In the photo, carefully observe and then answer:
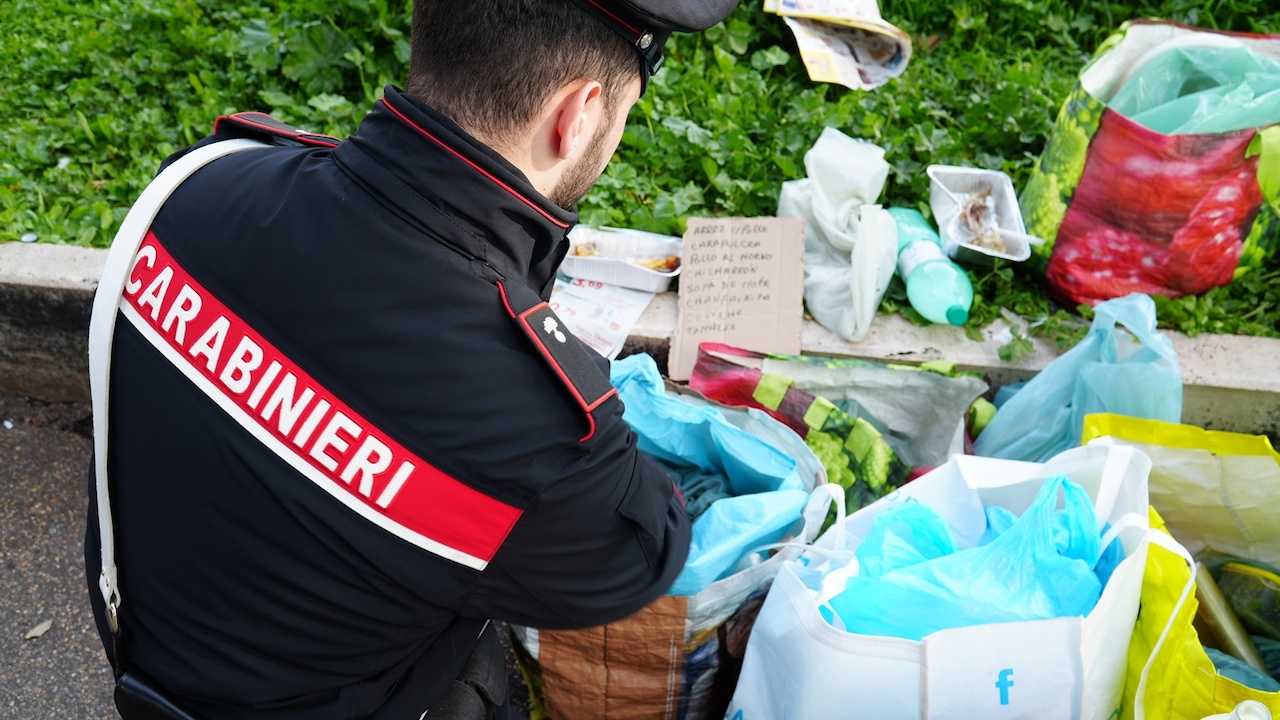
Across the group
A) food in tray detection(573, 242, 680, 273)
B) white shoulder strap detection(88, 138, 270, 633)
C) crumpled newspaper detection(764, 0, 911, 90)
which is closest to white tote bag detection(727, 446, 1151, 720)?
white shoulder strap detection(88, 138, 270, 633)

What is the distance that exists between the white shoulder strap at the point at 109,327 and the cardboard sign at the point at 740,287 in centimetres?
144

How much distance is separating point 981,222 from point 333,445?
2.18 metres

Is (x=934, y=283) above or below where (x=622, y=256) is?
above

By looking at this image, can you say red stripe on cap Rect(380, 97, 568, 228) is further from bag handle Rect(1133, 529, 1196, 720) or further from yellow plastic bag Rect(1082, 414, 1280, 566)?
yellow plastic bag Rect(1082, 414, 1280, 566)

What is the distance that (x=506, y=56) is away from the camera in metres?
1.20

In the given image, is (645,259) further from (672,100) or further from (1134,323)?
(1134,323)

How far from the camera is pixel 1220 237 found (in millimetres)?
2410

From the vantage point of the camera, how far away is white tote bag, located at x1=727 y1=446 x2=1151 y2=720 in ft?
4.74

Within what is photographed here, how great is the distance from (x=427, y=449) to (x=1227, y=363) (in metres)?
2.21

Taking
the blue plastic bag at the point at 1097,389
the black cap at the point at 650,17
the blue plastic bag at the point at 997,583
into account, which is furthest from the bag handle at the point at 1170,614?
the black cap at the point at 650,17

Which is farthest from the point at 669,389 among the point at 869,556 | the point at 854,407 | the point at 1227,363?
the point at 1227,363

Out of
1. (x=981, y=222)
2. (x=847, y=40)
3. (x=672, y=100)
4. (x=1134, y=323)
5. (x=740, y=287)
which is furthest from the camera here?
(x=847, y=40)

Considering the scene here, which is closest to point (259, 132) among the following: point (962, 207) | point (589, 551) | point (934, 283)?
point (589, 551)

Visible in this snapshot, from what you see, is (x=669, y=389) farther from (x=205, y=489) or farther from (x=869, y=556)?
(x=205, y=489)
